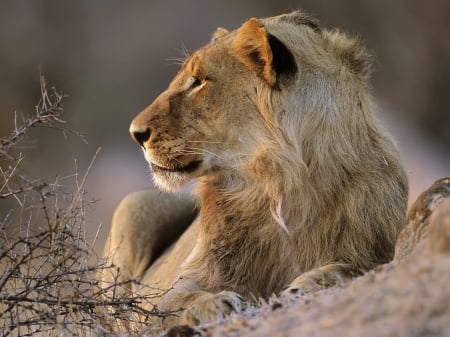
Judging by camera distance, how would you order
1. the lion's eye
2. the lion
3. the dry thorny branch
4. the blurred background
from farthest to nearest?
the blurred background < the lion's eye < the lion < the dry thorny branch

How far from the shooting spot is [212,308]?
12.7ft

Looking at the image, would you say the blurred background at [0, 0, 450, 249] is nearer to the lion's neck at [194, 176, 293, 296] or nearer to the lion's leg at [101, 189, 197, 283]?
the lion's leg at [101, 189, 197, 283]

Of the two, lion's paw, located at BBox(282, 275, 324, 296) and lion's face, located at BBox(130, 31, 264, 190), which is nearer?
lion's paw, located at BBox(282, 275, 324, 296)

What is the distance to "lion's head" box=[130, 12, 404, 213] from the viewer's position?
438cm

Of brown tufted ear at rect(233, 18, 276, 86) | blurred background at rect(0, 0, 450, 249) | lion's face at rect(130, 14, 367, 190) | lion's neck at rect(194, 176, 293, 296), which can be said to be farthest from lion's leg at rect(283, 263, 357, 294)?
blurred background at rect(0, 0, 450, 249)

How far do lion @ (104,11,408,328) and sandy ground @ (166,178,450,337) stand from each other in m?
0.81

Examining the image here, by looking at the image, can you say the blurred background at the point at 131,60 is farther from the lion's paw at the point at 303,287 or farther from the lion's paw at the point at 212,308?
the lion's paw at the point at 212,308

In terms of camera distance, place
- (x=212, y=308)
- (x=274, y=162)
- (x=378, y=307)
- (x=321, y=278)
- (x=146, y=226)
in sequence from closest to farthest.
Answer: (x=378, y=307) < (x=212, y=308) < (x=321, y=278) < (x=274, y=162) < (x=146, y=226)

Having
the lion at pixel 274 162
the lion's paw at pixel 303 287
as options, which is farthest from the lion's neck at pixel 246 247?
the lion's paw at pixel 303 287

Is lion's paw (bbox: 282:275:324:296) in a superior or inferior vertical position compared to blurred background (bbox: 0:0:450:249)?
inferior

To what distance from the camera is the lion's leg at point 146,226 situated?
6.55 meters

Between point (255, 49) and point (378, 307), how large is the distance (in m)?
1.95

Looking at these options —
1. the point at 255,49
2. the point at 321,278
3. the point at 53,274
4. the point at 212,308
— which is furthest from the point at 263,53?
the point at 53,274

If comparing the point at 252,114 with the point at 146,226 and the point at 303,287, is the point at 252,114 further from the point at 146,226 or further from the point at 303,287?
the point at 146,226
